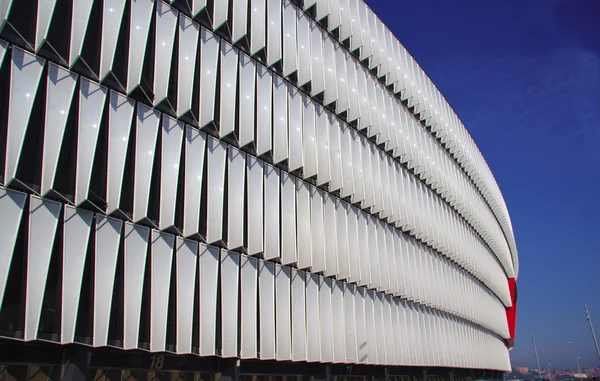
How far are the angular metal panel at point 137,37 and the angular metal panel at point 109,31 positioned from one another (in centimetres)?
59

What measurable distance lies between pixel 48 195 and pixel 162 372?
26.5 ft

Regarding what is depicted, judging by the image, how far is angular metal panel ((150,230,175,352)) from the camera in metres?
18.0

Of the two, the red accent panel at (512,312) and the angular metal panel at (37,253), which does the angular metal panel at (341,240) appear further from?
the red accent panel at (512,312)

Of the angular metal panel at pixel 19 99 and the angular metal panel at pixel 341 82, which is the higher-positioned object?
the angular metal panel at pixel 341 82

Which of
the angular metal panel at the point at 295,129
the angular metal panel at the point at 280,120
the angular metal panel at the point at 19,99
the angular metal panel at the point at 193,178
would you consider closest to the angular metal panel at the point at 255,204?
the angular metal panel at the point at 280,120

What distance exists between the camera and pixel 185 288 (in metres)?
19.5

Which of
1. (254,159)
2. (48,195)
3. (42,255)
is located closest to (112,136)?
(48,195)

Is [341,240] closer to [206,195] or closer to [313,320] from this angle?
[313,320]

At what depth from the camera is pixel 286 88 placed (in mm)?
27062

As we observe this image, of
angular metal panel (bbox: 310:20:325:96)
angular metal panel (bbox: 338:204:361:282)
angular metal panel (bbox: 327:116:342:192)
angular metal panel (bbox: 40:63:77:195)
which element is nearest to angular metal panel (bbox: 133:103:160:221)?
angular metal panel (bbox: 40:63:77:195)

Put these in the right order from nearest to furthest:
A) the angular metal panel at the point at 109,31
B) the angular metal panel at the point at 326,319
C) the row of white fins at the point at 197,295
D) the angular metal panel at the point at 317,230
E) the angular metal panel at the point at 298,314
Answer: the row of white fins at the point at 197,295 < the angular metal panel at the point at 109,31 < the angular metal panel at the point at 298,314 < the angular metal panel at the point at 326,319 < the angular metal panel at the point at 317,230

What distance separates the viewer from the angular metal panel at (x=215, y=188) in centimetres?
2091

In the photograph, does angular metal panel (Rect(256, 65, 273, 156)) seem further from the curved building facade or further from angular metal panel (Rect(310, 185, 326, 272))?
angular metal panel (Rect(310, 185, 326, 272))

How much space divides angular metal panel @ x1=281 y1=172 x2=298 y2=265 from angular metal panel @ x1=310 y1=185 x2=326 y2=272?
1675 millimetres
